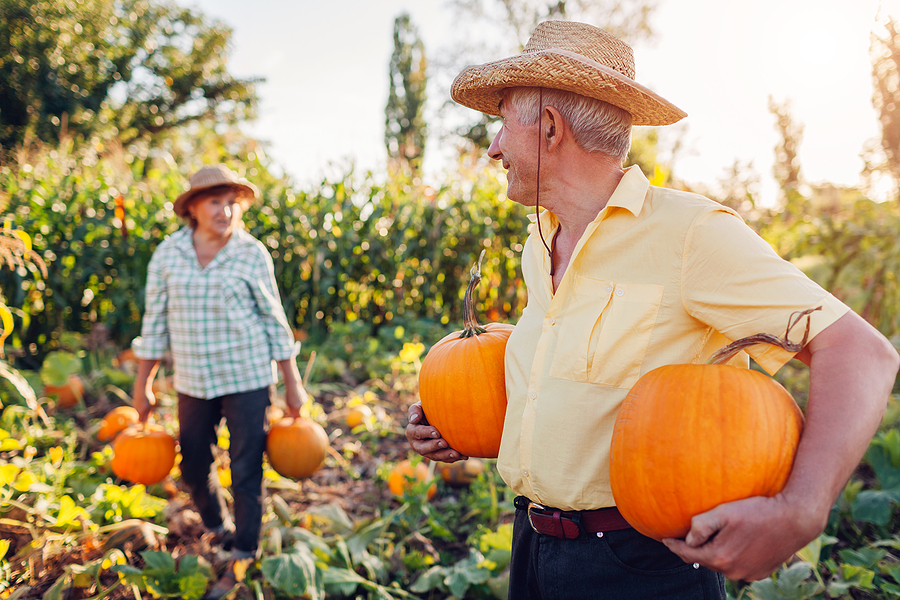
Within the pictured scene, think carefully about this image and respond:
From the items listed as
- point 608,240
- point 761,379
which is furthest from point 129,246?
point 761,379

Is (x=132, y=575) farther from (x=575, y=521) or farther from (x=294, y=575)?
(x=575, y=521)

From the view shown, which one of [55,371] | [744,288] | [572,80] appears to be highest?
[572,80]

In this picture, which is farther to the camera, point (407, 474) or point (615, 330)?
point (407, 474)

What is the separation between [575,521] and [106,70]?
2906cm

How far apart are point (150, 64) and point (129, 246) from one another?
25.1 meters

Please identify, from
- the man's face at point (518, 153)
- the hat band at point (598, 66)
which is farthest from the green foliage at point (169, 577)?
the hat band at point (598, 66)

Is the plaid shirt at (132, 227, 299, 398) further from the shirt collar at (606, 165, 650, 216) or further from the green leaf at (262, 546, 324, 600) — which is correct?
the shirt collar at (606, 165, 650, 216)

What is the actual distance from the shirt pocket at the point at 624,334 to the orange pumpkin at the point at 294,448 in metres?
2.14

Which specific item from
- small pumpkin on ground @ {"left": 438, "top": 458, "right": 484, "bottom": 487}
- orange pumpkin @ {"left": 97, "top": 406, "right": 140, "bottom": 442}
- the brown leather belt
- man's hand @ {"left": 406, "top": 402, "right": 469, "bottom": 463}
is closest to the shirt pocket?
the brown leather belt

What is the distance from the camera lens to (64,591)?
2.15 meters

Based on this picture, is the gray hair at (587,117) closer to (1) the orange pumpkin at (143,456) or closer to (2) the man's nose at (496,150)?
(2) the man's nose at (496,150)

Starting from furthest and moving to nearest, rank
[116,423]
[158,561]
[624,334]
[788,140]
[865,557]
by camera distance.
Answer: [788,140] → [116,423] → [158,561] → [865,557] → [624,334]

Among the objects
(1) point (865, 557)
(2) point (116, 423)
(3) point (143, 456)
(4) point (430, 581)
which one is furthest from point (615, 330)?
(2) point (116, 423)

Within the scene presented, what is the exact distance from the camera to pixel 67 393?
13.7 ft
